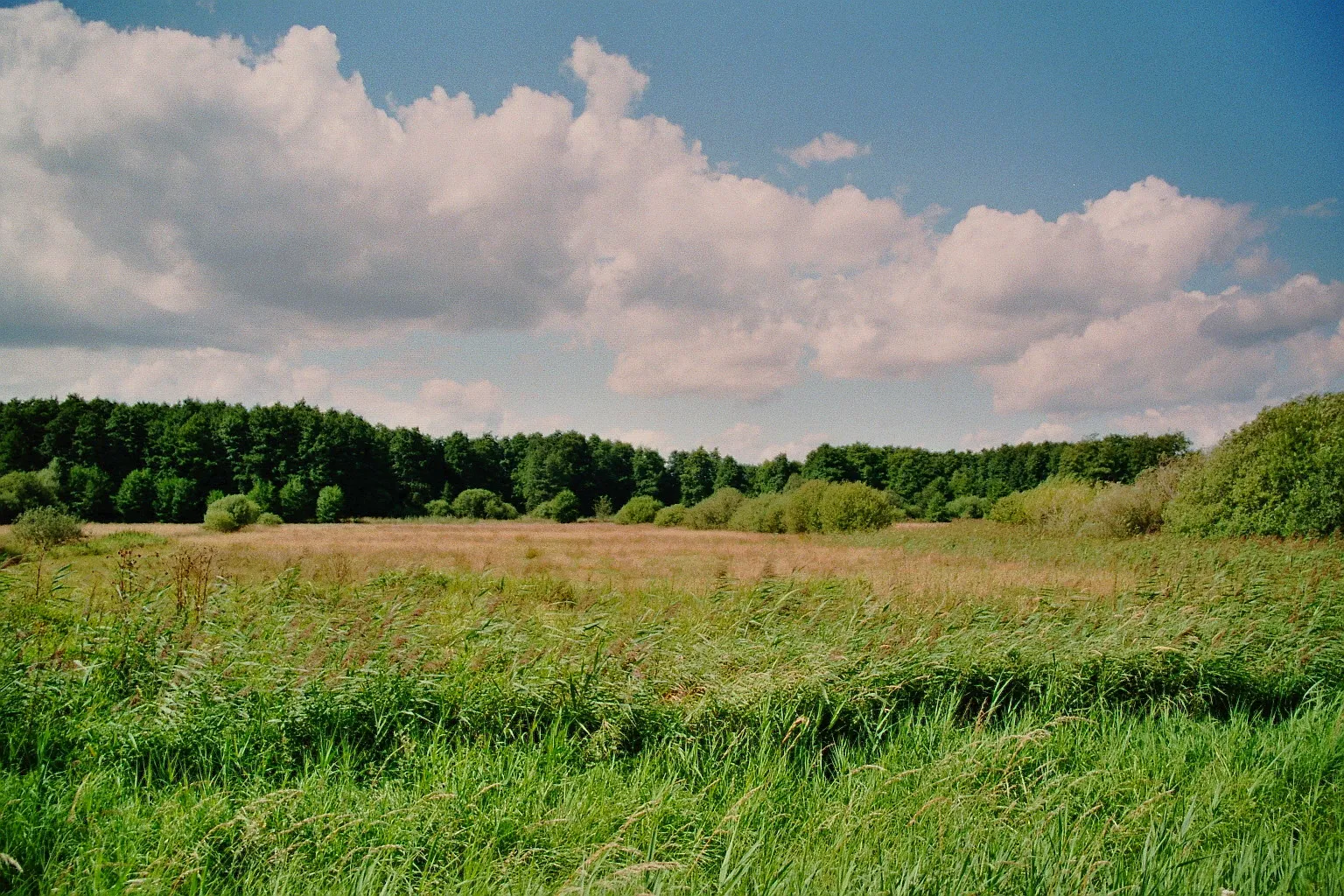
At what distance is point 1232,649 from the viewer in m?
6.88

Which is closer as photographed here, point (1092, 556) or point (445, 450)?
point (1092, 556)

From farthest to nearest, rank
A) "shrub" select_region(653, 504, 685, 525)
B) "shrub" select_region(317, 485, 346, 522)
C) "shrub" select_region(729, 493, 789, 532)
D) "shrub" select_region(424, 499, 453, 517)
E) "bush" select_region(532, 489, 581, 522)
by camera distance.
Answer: "bush" select_region(532, 489, 581, 522)
"shrub" select_region(424, 499, 453, 517)
"shrub" select_region(653, 504, 685, 525)
"shrub" select_region(317, 485, 346, 522)
"shrub" select_region(729, 493, 789, 532)

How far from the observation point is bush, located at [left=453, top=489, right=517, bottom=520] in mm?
59438

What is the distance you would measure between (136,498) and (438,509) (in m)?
21.8

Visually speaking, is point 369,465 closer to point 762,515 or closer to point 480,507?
point 480,507

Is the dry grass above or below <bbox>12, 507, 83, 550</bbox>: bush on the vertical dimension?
below

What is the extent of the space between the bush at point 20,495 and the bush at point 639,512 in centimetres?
3721

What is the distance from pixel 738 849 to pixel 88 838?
312 cm

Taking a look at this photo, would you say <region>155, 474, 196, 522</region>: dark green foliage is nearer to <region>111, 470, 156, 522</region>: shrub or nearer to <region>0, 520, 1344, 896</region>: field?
<region>111, 470, 156, 522</region>: shrub

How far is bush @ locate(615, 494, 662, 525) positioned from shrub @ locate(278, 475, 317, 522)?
25.7 m

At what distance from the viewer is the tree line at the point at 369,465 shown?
41.5 m

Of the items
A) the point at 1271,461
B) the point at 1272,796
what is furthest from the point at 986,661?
the point at 1271,461

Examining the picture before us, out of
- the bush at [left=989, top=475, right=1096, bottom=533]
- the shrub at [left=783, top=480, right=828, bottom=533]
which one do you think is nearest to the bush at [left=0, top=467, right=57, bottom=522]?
the shrub at [left=783, top=480, right=828, bottom=533]

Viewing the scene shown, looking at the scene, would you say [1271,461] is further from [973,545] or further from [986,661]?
[986,661]
